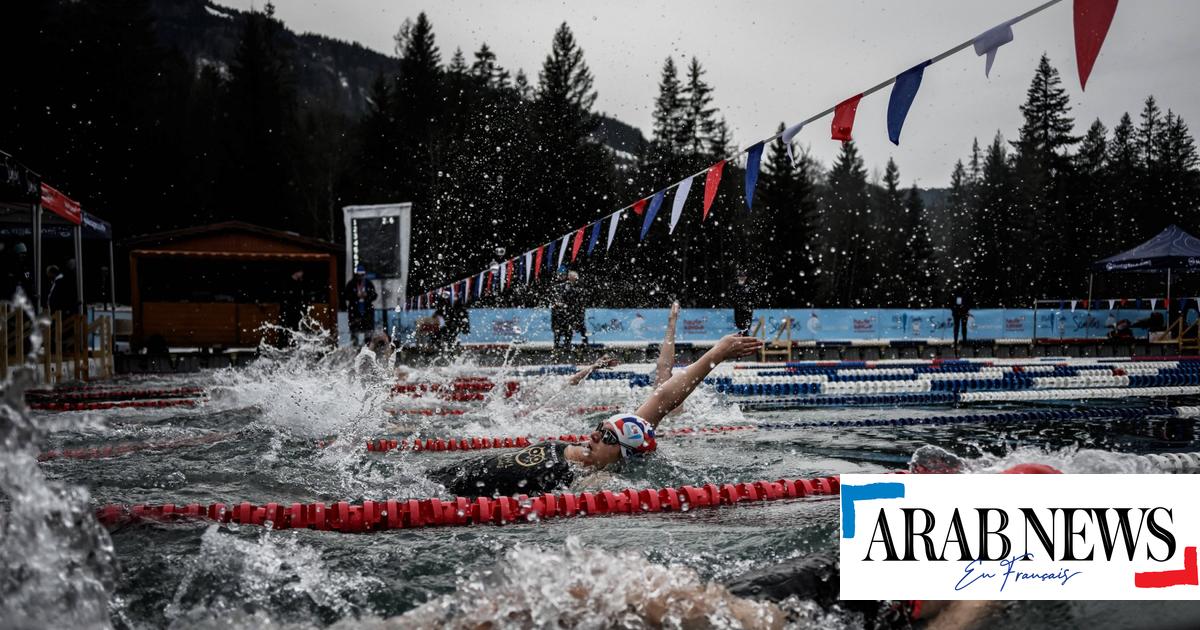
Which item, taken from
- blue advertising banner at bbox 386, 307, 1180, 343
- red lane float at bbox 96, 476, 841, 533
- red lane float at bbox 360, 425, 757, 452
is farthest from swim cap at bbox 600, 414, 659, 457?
blue advertising banner at bbox 386, 307, 1180, 343

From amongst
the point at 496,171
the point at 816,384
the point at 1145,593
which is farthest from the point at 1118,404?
the point at 496,171

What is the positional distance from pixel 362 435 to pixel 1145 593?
18.0 ft

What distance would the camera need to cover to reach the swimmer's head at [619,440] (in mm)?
4238

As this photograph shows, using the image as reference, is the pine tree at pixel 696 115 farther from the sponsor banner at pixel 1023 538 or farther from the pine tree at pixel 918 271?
the sponsor banner at pixel 1023 538

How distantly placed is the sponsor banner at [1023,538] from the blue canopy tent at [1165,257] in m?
19.1

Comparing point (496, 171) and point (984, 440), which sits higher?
point (496, 171)

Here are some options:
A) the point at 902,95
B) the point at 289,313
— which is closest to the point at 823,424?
the point at 902,95

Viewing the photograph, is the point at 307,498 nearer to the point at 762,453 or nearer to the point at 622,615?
the point at 622,615

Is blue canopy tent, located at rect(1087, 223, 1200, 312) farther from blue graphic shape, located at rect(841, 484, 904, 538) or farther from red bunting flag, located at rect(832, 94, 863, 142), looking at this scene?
blue graphic shape, located at rect(841, 484, 904, 538)

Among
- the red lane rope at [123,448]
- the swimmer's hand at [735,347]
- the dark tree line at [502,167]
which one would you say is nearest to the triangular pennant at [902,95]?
the swimmer's hand at [735,347]

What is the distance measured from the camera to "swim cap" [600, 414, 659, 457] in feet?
13.9

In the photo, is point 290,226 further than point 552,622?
Yes

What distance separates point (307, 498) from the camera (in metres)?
4.25

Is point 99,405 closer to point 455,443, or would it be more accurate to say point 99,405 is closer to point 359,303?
point 455,443
